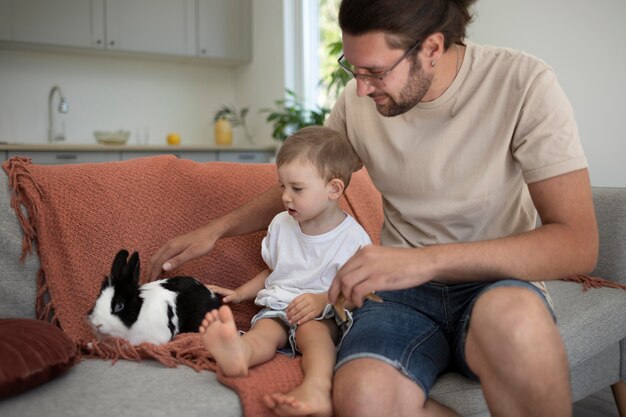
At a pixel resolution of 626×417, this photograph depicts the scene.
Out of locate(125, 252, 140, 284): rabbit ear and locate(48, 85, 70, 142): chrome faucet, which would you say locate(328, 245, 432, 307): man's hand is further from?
locate(48, 85, 70, 142): chrome faucet

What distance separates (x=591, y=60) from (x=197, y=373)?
2.33 metres

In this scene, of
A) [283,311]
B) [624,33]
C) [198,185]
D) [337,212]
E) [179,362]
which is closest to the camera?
[179,362]

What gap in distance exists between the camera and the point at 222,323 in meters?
1.20

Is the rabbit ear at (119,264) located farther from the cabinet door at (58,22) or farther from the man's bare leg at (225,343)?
the cabinet door at (58,22)

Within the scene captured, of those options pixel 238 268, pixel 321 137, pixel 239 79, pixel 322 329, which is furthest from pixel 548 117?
pixel 239 79

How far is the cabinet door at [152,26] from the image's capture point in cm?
488

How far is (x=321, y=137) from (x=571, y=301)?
884 mm

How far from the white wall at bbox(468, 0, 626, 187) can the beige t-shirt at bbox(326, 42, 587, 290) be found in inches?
59.3

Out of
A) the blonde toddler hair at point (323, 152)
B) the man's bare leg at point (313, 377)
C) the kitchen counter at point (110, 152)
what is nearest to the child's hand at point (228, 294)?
the man's bare leg at point (313, 377)

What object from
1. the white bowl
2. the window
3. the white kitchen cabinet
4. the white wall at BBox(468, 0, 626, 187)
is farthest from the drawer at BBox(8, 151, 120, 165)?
the white wall at BBox(468, 0, 626, 187)

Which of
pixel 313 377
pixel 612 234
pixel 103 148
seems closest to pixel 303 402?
pixel 313 377

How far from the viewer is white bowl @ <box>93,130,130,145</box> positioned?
15.5 feet

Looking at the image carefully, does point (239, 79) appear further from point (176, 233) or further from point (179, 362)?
point (179, 362)

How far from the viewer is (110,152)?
4.37m
